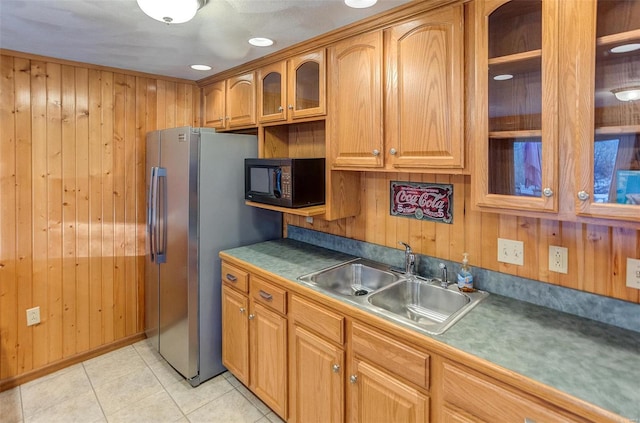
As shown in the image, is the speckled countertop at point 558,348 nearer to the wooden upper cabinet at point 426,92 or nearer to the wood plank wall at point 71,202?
the wooden upper cabinet at point 426,92

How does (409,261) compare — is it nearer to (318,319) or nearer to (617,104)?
(318,319)

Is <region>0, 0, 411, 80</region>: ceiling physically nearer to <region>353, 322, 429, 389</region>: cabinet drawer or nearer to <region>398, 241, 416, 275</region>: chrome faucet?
Result: <region>398, 241, 416, 275</region>: chrome faucet

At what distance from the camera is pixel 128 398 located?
232cm

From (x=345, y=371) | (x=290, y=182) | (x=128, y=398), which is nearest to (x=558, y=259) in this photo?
(x=345, y=371)

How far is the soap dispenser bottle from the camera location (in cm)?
174

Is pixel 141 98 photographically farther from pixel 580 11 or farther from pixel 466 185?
pixel 580 11

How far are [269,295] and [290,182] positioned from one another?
658 millimetres

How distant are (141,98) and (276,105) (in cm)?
128

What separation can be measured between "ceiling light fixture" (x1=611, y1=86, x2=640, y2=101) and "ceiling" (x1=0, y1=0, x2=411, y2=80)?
952mm

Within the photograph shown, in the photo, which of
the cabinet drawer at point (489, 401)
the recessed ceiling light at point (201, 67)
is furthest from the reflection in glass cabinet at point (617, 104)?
the recessed ceiling light at point (201, 67)

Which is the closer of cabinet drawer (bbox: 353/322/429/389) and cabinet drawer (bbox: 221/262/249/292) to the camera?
cabinet drawer (bbox: 353/322/429/389)

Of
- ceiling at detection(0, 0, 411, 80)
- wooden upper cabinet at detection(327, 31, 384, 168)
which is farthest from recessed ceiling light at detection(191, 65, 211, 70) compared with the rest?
wooden upper cabinet at detection(327, 31, 384, 168)

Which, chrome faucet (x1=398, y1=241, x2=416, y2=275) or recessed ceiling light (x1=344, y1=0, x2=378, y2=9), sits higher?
recessed ceiling light (x1=344, y1=0, x2=378, y2=9)

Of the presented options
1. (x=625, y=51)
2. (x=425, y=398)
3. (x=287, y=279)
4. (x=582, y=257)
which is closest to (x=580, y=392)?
(x=425, y=398)
